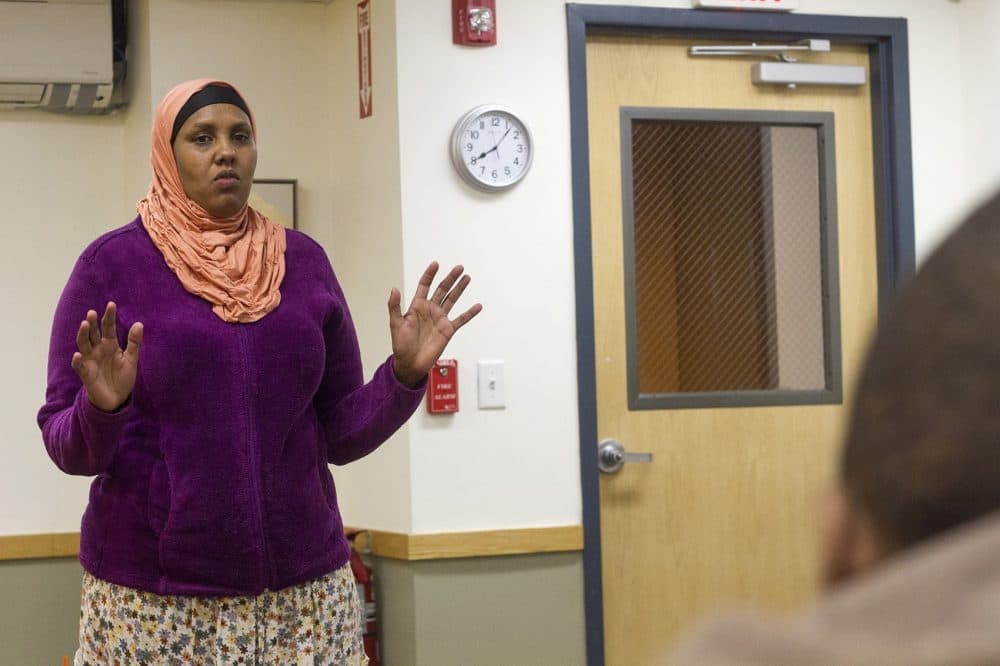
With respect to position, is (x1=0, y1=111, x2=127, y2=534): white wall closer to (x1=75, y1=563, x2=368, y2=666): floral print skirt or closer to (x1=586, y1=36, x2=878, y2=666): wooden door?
(x1=586, y1=36, x2=878, y2=666): wooden door

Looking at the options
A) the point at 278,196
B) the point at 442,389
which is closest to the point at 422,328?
the point at 442,389

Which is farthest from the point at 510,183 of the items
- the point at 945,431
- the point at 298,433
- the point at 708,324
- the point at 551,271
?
the point at 945,431

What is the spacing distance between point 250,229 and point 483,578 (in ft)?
4.34

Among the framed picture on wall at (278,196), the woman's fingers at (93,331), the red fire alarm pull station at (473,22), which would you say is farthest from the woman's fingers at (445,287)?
the framed picture on wall at (278,196)

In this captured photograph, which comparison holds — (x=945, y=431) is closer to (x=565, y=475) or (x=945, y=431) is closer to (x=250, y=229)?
(x=250, y=229)

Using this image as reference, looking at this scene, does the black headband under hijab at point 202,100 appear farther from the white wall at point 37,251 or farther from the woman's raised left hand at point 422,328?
the white wall at point 37,251

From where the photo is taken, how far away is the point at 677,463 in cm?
346

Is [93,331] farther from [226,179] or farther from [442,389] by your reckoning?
[442,389]

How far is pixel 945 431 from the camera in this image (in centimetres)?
30

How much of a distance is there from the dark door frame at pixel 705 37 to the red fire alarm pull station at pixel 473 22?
0.21 meters

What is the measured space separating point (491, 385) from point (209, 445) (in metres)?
1.34

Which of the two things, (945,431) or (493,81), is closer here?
(945,431)

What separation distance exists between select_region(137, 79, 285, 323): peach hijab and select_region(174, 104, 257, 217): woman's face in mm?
18

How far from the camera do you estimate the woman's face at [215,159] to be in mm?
2189
